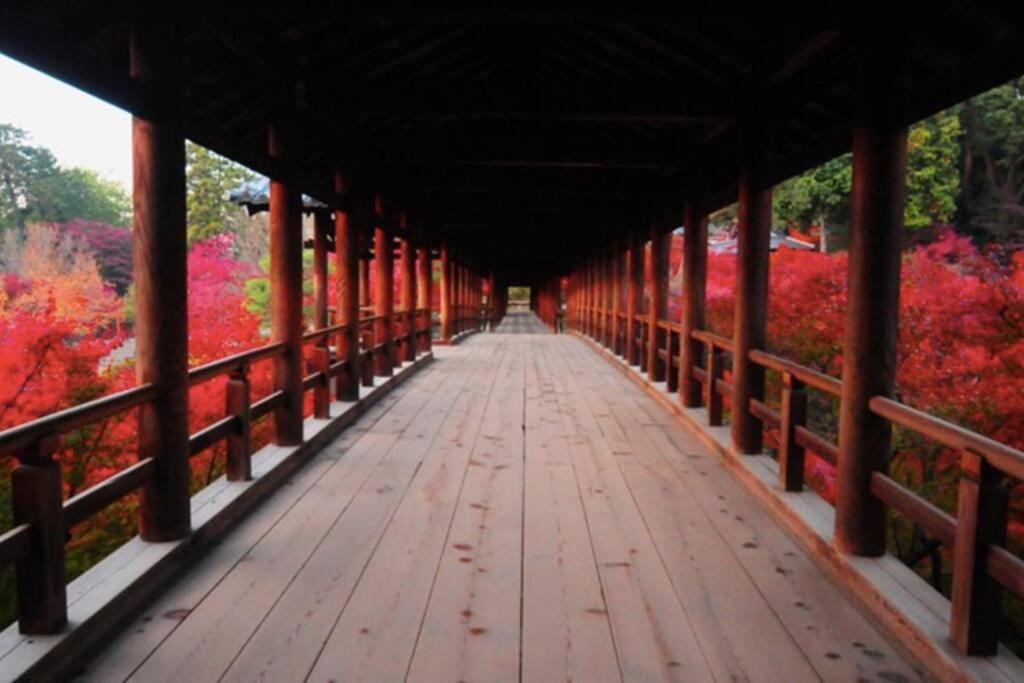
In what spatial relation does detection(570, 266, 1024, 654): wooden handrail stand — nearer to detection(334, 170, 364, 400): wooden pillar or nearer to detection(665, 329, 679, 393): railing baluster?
detection(665, 329, 679, 393): railing baluster

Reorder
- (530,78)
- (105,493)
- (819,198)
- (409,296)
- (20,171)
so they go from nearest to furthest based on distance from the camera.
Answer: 1. (105,493)
2. (530,78)
3. (409,296)
4. (819,198)
5. (20,171)

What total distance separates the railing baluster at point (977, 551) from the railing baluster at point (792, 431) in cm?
174

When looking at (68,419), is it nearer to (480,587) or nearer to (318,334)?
(480,587)

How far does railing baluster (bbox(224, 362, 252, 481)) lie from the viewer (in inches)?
170

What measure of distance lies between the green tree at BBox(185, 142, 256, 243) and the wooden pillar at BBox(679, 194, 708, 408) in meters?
38.8

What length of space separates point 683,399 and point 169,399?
487 centimetres

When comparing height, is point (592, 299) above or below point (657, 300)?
below

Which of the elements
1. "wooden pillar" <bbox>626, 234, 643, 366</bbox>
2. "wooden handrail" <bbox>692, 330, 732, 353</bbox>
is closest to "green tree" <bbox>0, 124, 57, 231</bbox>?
"wooden pillar" <bbox>626, 234, 643, 366</bbox>

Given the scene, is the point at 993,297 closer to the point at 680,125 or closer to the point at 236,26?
the point at 680,125

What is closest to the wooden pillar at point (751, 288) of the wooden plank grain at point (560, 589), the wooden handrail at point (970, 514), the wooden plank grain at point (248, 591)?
the wooden plank grain at point (560, 589)

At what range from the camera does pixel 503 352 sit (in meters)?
14.9

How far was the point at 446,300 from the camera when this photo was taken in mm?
17750

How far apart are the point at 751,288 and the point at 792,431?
131cm

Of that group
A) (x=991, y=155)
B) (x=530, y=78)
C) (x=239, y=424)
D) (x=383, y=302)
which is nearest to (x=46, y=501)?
(x=239, y=424)
